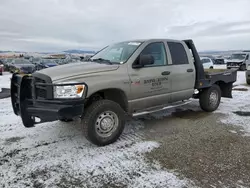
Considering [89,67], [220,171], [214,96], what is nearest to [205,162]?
[220,171]

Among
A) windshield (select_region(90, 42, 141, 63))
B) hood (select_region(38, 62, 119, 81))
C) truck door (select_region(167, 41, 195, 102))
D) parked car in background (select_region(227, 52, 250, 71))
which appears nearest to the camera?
hood (select_region(38, 62, 119, 81))

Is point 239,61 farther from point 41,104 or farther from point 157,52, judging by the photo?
point 41,104

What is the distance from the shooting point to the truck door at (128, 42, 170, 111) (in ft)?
15.4

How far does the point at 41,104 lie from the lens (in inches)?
158

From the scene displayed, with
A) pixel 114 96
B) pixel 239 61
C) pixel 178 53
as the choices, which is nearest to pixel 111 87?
pixel 114 96

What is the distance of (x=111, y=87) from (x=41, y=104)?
122cm

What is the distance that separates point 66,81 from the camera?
3887mm

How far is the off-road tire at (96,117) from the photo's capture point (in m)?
4.08

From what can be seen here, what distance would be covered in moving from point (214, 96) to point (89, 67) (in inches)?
159

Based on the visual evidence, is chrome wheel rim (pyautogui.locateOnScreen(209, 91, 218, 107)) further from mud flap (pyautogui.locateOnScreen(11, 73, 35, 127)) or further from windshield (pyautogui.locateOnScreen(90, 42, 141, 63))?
mud flap (pyautogui.locateOnScreen(11, 73, 35, 127))

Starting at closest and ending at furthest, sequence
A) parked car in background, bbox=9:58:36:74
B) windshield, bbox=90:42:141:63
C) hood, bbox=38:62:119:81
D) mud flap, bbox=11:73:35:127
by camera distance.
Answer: hood, bbox=38:62:119:81, mud flap, bbox=11:73:35:127, windshield, bbox=90:42:141:63, parked car in background, bbox=9:58:36:74

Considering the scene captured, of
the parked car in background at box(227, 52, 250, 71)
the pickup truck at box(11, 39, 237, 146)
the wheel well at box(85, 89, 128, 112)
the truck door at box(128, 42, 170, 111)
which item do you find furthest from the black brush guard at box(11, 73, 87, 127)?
the parked car in background at box(227, 52, 250, 71)

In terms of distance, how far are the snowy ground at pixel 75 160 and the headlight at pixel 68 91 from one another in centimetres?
98

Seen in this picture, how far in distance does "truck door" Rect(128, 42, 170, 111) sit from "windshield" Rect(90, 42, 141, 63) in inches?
8.4
